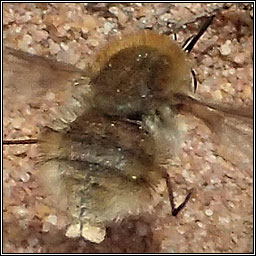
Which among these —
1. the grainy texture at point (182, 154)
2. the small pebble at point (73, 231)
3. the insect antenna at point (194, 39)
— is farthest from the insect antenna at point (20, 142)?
the insect antenna at point (194, 39)

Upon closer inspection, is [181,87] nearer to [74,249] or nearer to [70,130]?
[70,130]

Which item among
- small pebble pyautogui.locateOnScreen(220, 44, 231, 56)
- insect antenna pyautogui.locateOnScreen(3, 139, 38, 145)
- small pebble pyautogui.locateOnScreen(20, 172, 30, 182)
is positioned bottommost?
small pebble pyautogui.locateOnScreen(20, 172, 30, 182)

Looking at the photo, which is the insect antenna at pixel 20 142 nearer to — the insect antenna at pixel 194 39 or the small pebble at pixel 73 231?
the small pebble at pixel 73 231

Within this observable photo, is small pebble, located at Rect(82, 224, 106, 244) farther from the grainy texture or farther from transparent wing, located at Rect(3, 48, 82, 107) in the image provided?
transparent wing, located at Rect(3, 48, 82, 107)

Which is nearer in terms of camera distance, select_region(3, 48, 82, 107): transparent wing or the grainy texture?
select_region(3, 48, 82, 107): transparent wing

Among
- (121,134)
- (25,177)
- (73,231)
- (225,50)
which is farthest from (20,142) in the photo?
(225,50)

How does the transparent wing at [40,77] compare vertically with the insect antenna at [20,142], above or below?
above

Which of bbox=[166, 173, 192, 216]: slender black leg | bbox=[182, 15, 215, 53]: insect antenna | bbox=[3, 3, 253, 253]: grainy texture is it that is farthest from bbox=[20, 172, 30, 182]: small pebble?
bbox=[182, 15, 215, 53]: insect antenna

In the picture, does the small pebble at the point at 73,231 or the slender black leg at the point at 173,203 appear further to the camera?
the slender black leg at the point at 173,203

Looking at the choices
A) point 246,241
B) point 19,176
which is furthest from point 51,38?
point 246,241

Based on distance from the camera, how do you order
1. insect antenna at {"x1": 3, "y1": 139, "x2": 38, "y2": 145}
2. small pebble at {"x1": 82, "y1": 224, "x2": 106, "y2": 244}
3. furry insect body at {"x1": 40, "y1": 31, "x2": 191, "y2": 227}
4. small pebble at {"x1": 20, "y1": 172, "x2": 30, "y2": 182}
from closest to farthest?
1. furry insect body at {"x1": 40, "y1": 31, "x2": 191, "y2": 227}
2. small pebble at {"x1": 82, "y1": 224, "x2": 106, "y2": 244}
3. insect antenna at {"x1": 3, "y1": 139, "x2": 38, "y2": 145}
4. small pebble at {"x1": 20, "y1": 172, "x2": 30, "y2": 182}
